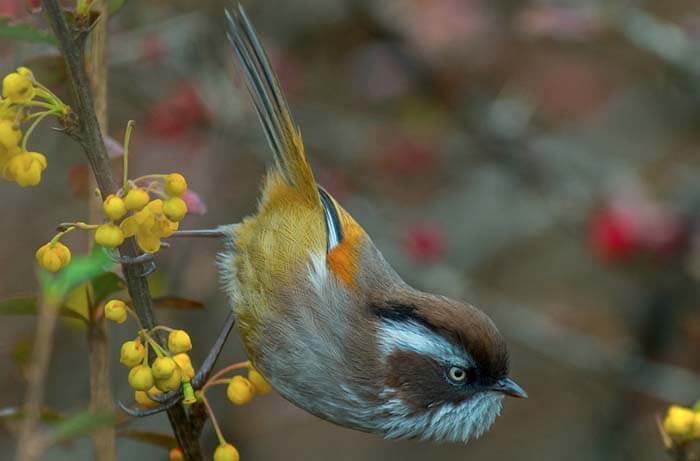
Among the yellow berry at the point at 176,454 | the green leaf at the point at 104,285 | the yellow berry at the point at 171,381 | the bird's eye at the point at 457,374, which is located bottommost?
the bird's eye at the point at 457,374

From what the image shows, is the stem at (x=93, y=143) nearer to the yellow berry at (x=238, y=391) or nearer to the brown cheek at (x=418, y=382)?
the yellow berry at (x=238, y=391)

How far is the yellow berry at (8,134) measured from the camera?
6.24 feet

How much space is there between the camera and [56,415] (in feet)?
7.26

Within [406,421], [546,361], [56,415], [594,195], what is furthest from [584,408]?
[56,415]

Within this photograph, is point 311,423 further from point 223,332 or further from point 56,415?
point 56,415

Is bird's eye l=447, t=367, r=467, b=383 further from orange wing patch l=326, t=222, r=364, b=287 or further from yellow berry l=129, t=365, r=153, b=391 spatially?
yellow berry l=129, t=365, r=153, b=391

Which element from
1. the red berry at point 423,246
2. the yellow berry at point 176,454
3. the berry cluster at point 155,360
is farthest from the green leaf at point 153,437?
the red berry at point 423,246

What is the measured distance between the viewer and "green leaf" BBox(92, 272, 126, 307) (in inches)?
87.0

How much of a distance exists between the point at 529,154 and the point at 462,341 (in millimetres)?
2847

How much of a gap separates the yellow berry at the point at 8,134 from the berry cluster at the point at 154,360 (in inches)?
14.7

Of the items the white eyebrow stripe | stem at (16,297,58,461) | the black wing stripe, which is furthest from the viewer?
the black wing stripe

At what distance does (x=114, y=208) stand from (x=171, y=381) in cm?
36

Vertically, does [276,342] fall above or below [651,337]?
above

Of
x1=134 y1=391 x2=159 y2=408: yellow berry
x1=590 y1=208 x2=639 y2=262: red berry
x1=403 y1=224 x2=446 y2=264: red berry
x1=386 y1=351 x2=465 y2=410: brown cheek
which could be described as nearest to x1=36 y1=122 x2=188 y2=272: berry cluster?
x1=134 y1=391 x2=159 y2=408: yellow berry
